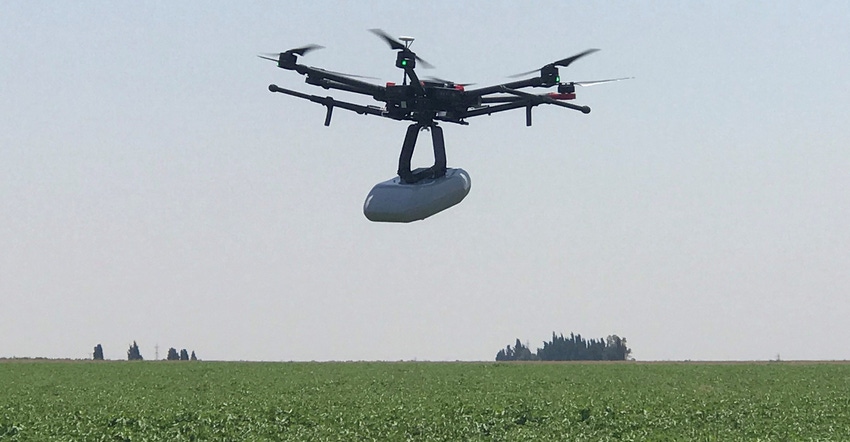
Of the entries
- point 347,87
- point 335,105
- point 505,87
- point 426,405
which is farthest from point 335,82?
point 426,405

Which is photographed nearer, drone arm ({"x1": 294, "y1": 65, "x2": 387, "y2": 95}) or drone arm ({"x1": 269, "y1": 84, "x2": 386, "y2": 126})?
drone arm ({"x1": 294, "y1": 65, "x2": 387, "y2": 95})

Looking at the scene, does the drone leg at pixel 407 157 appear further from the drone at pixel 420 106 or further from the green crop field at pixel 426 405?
the green crop field at pixel 426 405

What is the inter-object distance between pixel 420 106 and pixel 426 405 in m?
16.2

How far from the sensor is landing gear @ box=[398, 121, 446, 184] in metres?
38.8

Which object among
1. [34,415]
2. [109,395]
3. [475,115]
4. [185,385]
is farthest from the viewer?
[185,385]

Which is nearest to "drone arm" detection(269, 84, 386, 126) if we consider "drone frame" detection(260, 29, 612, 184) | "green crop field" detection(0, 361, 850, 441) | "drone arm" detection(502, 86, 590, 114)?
"drone frame" detection(260, 29, 612, 184)

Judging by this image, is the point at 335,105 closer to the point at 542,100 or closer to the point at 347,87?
the point at 347,87

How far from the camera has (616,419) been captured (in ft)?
145

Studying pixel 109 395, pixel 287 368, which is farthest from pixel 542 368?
pixel 109 395

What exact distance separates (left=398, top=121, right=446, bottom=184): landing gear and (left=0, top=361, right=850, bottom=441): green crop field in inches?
350

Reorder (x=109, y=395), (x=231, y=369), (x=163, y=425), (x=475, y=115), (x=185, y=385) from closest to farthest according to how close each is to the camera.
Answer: (x=475, y=115)
(x=163, y=425)
(x=109, y=395)
(x=185, y=385)
(x=231, y=369)

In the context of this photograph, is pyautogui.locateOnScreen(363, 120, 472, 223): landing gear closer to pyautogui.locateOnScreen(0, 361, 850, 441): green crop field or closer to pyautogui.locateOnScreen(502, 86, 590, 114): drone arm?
pyautogui.locateOnScreen(502, 86, 590, 114): drone arm

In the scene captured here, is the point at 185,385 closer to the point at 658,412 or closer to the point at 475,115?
the point at 658,412

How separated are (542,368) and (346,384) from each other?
20.5 metres
